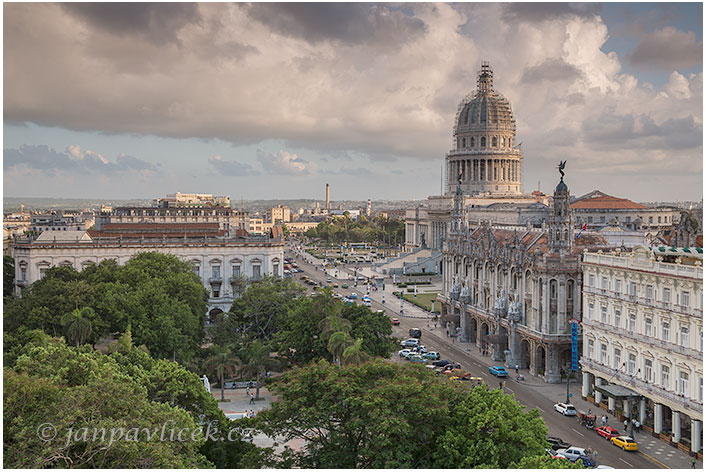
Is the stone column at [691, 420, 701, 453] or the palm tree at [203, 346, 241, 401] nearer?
the stone column at [691, 420, 701, 453]

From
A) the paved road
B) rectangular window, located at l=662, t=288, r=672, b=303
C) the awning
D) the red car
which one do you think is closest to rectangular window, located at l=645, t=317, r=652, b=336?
rectangular window, located at l=662, t=288, r=672, b=303

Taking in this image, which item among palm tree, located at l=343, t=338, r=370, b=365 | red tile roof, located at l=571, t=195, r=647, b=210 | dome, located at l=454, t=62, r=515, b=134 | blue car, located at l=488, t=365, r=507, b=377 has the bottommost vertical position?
blue car, located at l=488, t=365, r=507, b=377

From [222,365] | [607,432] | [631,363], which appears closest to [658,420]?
[607,432]

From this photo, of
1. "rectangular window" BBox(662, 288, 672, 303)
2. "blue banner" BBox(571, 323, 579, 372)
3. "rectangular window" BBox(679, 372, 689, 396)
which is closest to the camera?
"rectangular window" BBox(679, 372, 689, 396)

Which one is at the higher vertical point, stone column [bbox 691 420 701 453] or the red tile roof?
the red tile roof

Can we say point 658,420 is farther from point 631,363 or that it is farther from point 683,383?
point 631,363

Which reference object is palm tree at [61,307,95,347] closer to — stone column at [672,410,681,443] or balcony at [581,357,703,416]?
balcony at [581,357,703,416]

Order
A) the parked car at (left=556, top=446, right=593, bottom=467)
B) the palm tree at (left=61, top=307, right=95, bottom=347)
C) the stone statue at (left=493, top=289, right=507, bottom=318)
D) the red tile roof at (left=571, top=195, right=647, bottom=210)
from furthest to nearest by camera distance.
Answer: the red tile roof at (left=571, top=195, right=647, bottom=210)
the stone statue at (left=493, top=289, right=507, bottom=318)
the palm tree at (left=61, top=307, right=95, bottom=347)
the parked car at (left=556, top=446, right=593, bottom=467)
